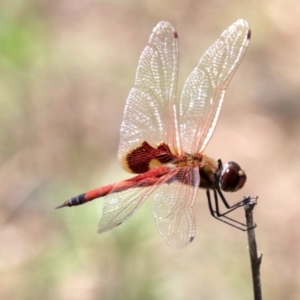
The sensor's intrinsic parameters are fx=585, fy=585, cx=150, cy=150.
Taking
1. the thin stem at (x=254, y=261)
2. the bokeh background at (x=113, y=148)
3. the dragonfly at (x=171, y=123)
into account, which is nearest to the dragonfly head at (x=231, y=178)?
the dragonfly at (x=171, y=123)

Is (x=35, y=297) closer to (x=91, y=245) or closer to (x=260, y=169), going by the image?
(x=91, y=245)

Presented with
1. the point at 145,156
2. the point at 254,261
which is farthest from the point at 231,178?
the point at 254,261

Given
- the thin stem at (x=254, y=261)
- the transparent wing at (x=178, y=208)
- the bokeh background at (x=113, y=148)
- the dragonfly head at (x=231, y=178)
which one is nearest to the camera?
the thin stem at (x=254, y=261)

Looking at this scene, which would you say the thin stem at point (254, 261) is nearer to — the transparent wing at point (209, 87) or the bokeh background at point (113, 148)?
the transparent wing at point (209, 87)

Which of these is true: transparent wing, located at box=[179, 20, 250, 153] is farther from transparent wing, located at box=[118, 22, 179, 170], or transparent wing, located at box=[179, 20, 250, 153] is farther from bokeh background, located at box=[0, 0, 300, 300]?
bokeh background, located at box=[0, 0, 300, 300]

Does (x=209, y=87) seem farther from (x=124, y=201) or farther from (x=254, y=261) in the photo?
(x=254, y=261)

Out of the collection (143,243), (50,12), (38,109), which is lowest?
(143,243)

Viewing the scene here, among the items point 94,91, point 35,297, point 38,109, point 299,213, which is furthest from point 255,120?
point 35,297
